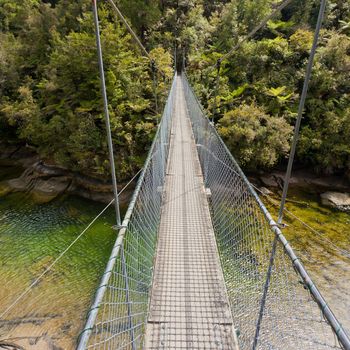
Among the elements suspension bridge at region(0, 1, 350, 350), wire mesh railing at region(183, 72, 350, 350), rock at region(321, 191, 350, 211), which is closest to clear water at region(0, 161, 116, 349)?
suspension bridge at region(0, 1, 350, 350)

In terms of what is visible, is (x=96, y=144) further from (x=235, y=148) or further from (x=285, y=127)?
(x=285, y=127)

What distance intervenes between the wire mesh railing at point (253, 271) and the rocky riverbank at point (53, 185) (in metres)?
4.23

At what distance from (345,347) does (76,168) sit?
7058 millimetres

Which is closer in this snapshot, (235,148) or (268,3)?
(235,148)

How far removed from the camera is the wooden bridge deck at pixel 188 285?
142 centimetres

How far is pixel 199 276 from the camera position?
180cm

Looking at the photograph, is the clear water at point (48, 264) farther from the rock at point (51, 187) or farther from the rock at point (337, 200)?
the rock at point (337, 200)

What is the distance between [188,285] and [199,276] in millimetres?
110

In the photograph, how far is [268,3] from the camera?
9.88 m

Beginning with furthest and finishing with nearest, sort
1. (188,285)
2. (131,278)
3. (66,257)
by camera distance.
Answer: (66,257) → (188,285) → (131,278)

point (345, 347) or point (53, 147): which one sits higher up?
point (345, 347)

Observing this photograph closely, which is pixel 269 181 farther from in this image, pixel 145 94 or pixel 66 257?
pixel 66 257

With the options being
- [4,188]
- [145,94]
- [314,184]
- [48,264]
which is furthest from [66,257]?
[314,184]

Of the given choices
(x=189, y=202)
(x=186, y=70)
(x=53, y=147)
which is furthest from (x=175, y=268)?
(x=186, y=70)
